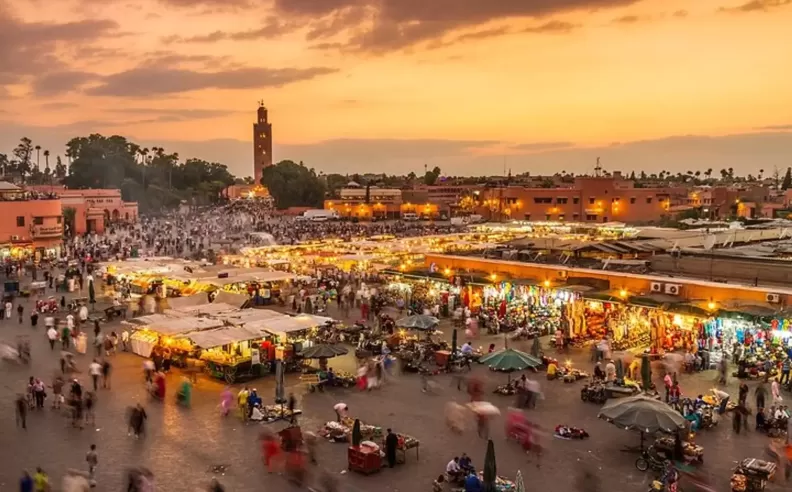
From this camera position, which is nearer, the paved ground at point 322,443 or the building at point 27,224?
the paved ground at point 322,443

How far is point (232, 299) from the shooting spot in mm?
25812

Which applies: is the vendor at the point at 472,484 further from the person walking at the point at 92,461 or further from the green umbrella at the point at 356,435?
the person walking at the point at 92,461

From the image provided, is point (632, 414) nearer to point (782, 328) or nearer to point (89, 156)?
point (782, 328)

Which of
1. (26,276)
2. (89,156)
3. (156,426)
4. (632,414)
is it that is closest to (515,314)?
(632,414)

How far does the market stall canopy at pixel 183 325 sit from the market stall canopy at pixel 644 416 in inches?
441

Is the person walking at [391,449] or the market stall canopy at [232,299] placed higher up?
the market stall canopy at [232,299]

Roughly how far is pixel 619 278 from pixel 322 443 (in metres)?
12.6

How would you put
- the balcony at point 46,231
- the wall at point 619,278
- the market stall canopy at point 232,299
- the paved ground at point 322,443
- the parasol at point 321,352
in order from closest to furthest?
the paved ground at point 322,443 → the parasol at point 321,352 → the wall at point 619,278 → the market stall canopy at point 232,299 → the balcony at point 46,231

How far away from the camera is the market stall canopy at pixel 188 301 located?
81.4 ft

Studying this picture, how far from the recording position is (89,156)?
97.8 metres

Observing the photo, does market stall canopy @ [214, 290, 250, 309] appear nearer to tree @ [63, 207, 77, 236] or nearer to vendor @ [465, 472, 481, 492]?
vendor @ [465, 472, 481, 492]

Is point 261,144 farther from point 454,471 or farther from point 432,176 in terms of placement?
point 454,471

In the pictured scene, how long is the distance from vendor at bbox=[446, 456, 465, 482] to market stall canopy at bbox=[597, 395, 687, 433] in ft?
9.70


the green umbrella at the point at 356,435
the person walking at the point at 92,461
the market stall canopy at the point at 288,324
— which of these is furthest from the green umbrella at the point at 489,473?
the market stall canopy at the point at 288,324
